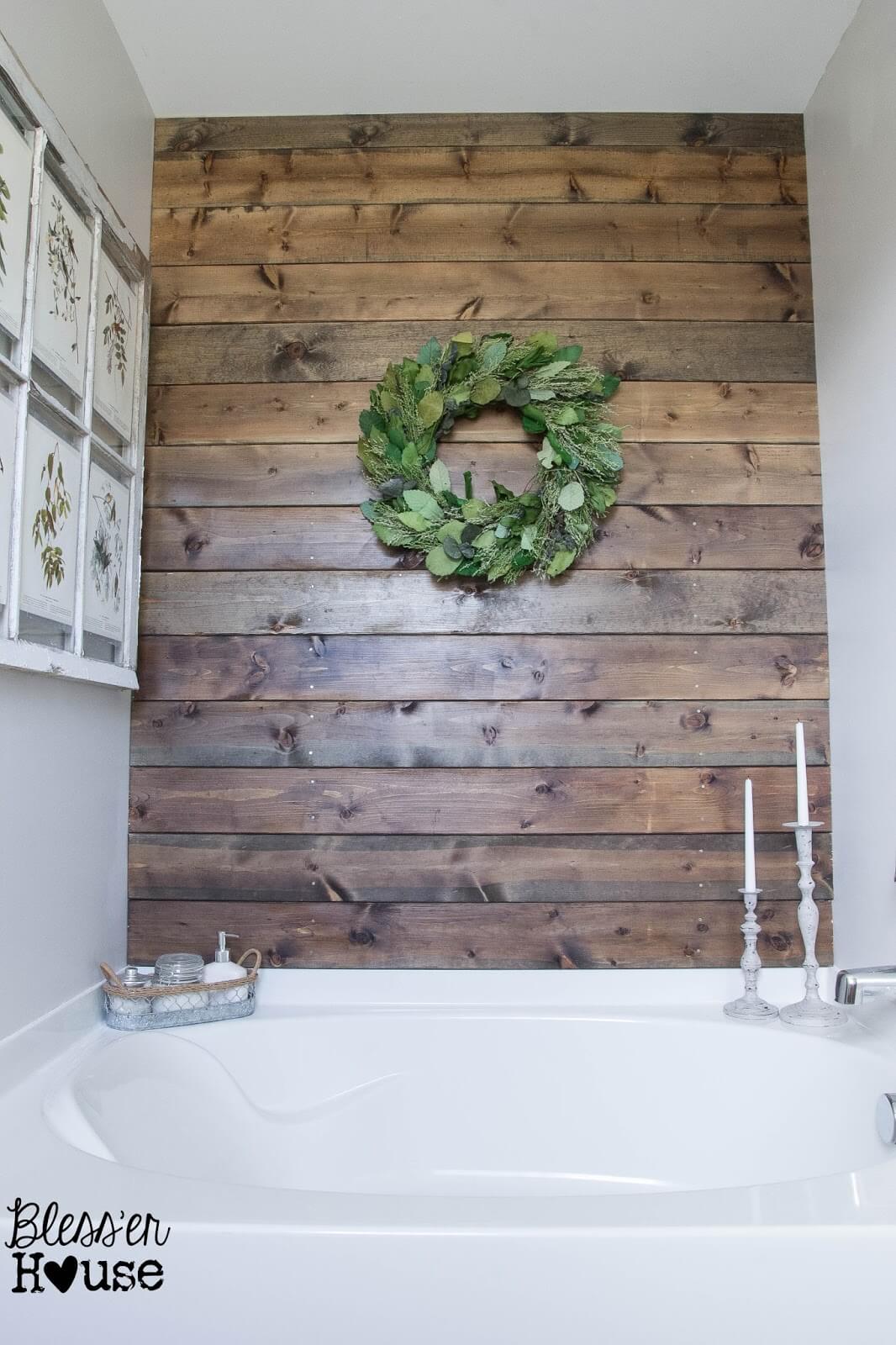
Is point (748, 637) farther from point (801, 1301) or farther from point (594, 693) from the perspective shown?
point (801, 1301)

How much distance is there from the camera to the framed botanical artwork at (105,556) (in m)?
1.83

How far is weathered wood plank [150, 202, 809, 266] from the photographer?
2.27 m

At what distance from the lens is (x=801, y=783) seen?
1.99 meters

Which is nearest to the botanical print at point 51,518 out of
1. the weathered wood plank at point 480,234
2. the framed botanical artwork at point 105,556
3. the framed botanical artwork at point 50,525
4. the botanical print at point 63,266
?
the framed botanical artwork at point 50,525

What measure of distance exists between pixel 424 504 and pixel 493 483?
0.15m

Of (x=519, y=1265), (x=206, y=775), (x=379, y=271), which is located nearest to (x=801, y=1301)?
(x=519, y=1265)

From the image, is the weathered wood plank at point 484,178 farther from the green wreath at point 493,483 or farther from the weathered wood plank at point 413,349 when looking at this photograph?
the green wreath at point 493,483

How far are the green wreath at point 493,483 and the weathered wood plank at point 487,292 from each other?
0.51 ft

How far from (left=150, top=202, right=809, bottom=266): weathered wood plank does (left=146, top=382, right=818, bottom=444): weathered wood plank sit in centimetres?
29

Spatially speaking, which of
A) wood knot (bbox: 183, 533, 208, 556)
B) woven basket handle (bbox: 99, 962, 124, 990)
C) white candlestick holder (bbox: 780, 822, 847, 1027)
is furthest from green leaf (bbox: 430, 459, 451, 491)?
woven basket handle (bbox: 99, 962, 124, 990)

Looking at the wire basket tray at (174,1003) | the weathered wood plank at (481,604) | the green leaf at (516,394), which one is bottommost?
the wire basket tray at (174,1003)

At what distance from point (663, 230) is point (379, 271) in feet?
2.06

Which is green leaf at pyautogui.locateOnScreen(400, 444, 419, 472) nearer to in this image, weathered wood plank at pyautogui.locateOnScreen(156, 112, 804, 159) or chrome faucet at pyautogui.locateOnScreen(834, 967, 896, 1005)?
weathered wood plank at pyautogui.locateOnScreen(156, 112, 804, 159)

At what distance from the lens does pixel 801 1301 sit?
1.07 m
